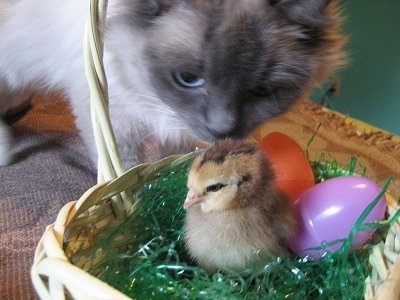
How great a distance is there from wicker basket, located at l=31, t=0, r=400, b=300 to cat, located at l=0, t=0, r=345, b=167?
0.16 m

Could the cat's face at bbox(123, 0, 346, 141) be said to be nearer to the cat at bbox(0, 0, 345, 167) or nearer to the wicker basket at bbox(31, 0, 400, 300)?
the cat at bbox(0, 0, 345, 167)

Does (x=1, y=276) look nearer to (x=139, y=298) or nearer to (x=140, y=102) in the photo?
(x=139, y=298)

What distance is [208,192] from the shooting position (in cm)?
74

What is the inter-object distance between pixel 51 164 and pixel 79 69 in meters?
0.27

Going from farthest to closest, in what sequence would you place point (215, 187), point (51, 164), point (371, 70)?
point (371, 70)
point (51, 164)
point (215, 187)

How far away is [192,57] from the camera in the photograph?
1.00 m

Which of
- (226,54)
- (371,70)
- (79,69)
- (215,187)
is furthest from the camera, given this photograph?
(371,70)

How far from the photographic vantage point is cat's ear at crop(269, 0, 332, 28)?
101 centimetres

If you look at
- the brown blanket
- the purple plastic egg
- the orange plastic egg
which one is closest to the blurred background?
the brown blanket

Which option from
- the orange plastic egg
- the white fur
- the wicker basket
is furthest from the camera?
the white fur

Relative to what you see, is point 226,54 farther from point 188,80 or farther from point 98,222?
point 98,222

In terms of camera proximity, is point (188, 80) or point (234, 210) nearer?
point (234, 210)

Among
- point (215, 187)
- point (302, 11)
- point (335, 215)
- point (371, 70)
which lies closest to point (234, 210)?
point (215, 187)

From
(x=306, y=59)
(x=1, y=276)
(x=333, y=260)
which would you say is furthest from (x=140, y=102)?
(x=333, y=260)
